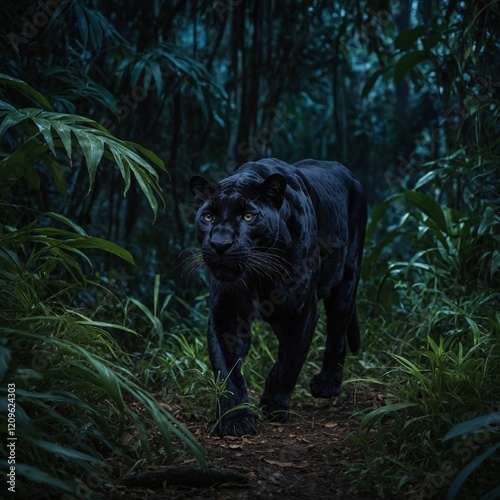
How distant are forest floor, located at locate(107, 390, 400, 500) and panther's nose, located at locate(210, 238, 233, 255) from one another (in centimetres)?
80

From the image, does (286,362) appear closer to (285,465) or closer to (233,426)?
(233,426)

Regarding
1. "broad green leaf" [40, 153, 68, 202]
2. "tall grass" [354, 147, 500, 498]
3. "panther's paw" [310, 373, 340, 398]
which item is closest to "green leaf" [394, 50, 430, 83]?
"tall grass" [354, 147, 500, 498]

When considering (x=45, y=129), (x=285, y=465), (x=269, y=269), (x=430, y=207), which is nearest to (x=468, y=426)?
(x=285, y=465)

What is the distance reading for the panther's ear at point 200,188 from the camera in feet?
9.80

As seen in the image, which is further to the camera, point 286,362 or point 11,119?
point 286,362

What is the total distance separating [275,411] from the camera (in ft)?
10.4

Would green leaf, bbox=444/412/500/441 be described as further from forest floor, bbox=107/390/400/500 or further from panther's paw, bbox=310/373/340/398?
panther's paw, bbox=310/373/340/398

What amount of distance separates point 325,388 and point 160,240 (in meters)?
2.53

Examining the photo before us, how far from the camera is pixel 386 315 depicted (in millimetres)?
4758

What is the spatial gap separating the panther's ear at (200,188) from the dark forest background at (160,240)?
0.26 metres

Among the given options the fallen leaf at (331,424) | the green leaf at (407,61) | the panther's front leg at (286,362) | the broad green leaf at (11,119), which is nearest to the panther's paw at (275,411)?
the panther's front leg at (286,362)

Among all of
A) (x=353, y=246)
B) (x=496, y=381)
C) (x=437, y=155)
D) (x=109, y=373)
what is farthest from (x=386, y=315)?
(x=437, y=155)

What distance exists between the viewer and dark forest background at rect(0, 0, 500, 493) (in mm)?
2242

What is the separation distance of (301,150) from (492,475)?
7789 mm
